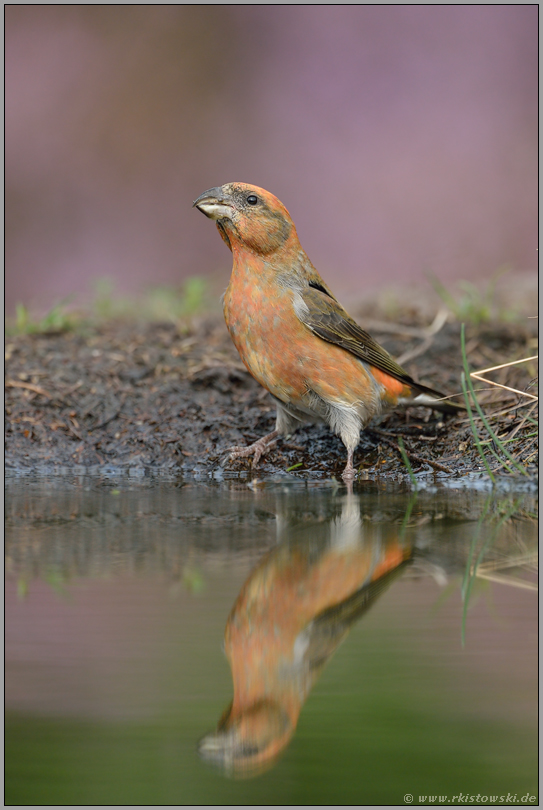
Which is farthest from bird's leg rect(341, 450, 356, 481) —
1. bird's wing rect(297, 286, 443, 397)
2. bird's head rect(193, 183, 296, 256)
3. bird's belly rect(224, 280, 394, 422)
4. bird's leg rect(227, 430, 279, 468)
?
bird's head rect(193, 183, 296, 256)

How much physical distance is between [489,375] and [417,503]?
2505 millimetres

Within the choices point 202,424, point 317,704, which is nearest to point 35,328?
point 202,424

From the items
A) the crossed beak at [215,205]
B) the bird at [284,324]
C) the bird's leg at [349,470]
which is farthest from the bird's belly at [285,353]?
the crossed beak at [215,205]

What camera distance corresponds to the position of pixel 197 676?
75.3 inches

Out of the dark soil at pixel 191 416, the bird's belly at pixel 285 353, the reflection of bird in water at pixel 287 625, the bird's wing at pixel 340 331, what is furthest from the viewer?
the dark soil at pixel 191 416

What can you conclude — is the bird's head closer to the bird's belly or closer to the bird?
the bird

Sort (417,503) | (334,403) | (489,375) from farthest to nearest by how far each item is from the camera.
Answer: (489,375) → (334,403) → (417,503)

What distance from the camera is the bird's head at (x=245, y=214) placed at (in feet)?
15.7

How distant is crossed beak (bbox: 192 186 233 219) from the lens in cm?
477

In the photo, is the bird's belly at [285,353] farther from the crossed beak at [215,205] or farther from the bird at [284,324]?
the crossed beak at [215,205]

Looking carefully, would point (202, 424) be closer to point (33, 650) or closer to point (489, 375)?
point (489, 375)

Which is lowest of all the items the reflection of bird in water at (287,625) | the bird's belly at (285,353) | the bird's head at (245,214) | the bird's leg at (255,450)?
the reflection of bird in water at (287,625)

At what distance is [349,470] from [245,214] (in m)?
1.69

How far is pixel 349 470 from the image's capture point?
4781 mm
